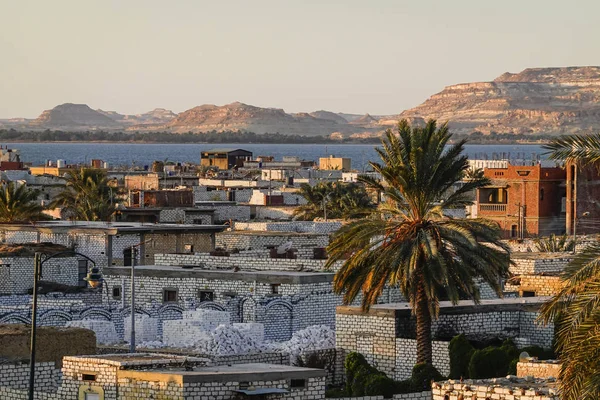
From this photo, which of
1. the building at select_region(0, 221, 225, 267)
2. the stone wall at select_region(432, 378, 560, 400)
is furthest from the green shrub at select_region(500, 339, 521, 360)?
the building at select_region(0, 221, 225, 267)

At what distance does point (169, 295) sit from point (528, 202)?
3781 cm

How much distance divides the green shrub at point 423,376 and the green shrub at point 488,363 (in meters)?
0.65

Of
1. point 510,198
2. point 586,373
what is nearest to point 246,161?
point 510,198

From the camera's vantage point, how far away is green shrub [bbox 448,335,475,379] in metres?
28.2

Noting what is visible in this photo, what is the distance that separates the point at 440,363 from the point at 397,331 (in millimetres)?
1156

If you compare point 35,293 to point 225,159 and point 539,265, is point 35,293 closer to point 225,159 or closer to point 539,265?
point 539,265

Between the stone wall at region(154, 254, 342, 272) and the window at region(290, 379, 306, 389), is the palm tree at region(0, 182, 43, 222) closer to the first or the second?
the stone wall at region(154, 254, 342, 272)

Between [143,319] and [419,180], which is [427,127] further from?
[143,319]

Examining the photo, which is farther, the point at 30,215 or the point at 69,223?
the point at 30,215

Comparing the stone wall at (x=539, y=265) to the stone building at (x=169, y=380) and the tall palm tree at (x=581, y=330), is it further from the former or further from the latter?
the tall palm tree at (x=581, y=330)

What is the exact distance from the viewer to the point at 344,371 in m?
30.0

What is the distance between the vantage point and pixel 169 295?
3756 cm

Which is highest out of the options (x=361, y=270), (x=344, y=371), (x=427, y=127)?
(x=427, y=127)

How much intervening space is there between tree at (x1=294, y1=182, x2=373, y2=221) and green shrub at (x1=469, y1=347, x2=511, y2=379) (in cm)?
3723
